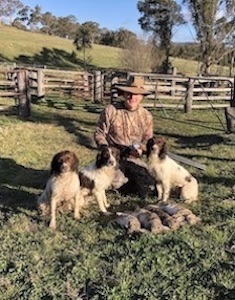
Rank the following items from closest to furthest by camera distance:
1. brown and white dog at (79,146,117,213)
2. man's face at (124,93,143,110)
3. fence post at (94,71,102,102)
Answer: brown and white dog at (79,146,117,213) < man's face at (124,93,143,110) < fence post at (94,71,102,102)

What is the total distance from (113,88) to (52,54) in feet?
136

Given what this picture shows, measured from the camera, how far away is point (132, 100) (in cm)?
677

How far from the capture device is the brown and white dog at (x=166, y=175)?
620 centimetres

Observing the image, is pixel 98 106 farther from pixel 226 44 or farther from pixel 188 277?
pixel 226 44

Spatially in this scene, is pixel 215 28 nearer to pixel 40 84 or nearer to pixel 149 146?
pixel 40 84

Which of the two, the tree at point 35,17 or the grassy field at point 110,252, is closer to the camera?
the grassy field at point 110,252

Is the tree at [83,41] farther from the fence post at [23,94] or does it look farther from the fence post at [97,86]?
the fence post at [23,94]

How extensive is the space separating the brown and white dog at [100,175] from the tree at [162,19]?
136 feet

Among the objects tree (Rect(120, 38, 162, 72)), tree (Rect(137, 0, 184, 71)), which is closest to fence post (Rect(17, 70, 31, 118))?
tree (Rect(120, 38, 162, 72))

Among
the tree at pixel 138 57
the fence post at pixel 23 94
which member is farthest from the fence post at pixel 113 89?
the tree at pixel 138 57

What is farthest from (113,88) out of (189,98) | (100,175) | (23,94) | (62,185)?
(62,185)

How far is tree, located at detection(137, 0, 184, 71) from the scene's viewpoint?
156 feet

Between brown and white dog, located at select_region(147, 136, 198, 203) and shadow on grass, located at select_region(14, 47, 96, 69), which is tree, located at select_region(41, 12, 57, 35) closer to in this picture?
shadow on grass, located at select_region(14, 47, 96, 69)

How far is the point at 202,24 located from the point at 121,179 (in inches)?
1425
